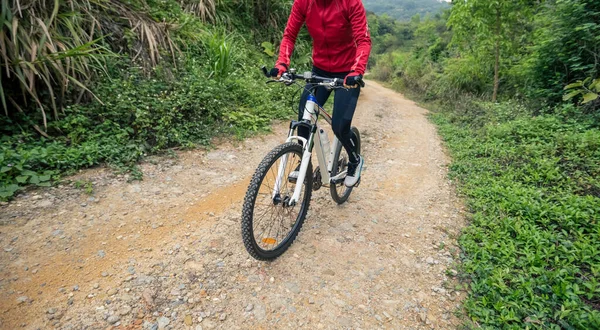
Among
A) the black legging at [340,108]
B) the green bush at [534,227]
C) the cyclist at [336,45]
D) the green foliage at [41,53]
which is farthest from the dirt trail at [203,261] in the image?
the green foliage at [41,53]

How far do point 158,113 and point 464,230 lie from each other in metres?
4.38

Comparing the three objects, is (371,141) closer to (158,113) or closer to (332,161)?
(332,161)

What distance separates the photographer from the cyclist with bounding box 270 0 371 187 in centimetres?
274

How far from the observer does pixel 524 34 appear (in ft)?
28.6

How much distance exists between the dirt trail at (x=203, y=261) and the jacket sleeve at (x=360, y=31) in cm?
175

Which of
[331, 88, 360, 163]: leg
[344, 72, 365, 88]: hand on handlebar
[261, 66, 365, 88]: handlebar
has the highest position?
[344, 72, 365, 88]: hand on handlebar

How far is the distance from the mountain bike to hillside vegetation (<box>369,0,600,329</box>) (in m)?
1.57

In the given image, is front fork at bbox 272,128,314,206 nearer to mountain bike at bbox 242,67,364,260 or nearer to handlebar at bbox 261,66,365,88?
mountain bike at bbox 242,67,364,260

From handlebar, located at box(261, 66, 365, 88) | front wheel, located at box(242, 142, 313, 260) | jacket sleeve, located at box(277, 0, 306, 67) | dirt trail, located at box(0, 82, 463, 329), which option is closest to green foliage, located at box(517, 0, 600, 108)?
dirt trail, located at box(0, 82, 463, 329)

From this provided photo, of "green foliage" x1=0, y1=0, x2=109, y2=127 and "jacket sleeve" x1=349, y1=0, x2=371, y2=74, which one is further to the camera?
"green foliage" x1=0, y1=0, x2=109, y2=127

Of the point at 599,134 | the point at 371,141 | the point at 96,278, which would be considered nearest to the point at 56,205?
the point at 96,278

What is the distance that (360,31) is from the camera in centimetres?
279

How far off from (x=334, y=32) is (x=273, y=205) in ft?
5.63

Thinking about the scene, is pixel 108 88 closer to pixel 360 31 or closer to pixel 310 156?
pixel 310 156
